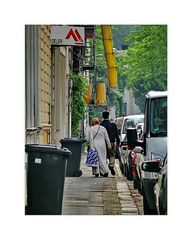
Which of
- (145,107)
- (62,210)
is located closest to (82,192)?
(145,107)

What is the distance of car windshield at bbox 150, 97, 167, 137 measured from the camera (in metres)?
12.5

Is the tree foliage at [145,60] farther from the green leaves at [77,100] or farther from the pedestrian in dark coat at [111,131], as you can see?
the green leaves at [77,100]

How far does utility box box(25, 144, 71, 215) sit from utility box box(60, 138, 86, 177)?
5782mm

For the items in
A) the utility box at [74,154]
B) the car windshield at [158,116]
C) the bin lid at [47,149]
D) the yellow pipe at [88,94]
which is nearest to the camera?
the bin lid at [47,149]

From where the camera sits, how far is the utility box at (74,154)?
16672mm

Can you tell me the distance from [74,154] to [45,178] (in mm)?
6268

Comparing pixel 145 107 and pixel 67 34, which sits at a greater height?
pixel 67 34

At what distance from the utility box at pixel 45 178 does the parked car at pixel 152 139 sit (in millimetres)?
1397

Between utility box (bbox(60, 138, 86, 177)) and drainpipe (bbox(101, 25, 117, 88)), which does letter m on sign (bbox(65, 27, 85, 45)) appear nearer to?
drainpipe (bbox(101, 25, 117, 88))

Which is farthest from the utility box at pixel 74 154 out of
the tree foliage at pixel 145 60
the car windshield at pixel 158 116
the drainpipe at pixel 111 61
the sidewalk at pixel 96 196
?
the car windshield at pixel 158 116

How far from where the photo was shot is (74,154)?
1684cm
